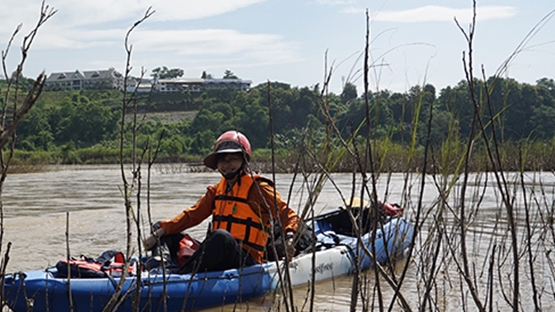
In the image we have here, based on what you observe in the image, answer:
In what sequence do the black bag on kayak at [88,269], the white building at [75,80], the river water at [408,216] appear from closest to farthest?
the river water at [408,216] → the black bag on kayak at [88,269] → the white building at [75,80]

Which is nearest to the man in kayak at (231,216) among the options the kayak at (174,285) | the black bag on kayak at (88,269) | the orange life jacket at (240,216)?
the orange life jacket at (240,216)

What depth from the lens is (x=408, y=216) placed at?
8797 millimetres

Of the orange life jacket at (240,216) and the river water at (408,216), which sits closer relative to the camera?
the river water at (408,216)

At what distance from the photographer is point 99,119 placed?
189ft

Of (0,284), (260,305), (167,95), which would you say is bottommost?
(260,305)

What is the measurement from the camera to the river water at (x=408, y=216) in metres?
3.18

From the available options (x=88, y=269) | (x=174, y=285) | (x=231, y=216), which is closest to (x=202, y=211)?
(x=231, y=216)

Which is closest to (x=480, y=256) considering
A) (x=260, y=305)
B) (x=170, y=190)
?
(x=260, y=305)

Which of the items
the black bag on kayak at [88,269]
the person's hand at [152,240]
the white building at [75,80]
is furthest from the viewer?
the white building at [75,80]

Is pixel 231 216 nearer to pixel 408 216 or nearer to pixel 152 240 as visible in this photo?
pixel 152 240

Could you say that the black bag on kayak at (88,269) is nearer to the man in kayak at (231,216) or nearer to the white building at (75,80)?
the man in kayak at (231,216)

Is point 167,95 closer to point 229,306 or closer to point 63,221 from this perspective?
point 63,221

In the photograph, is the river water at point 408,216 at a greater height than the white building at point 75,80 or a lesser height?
lesser

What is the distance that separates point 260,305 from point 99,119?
179 feet
